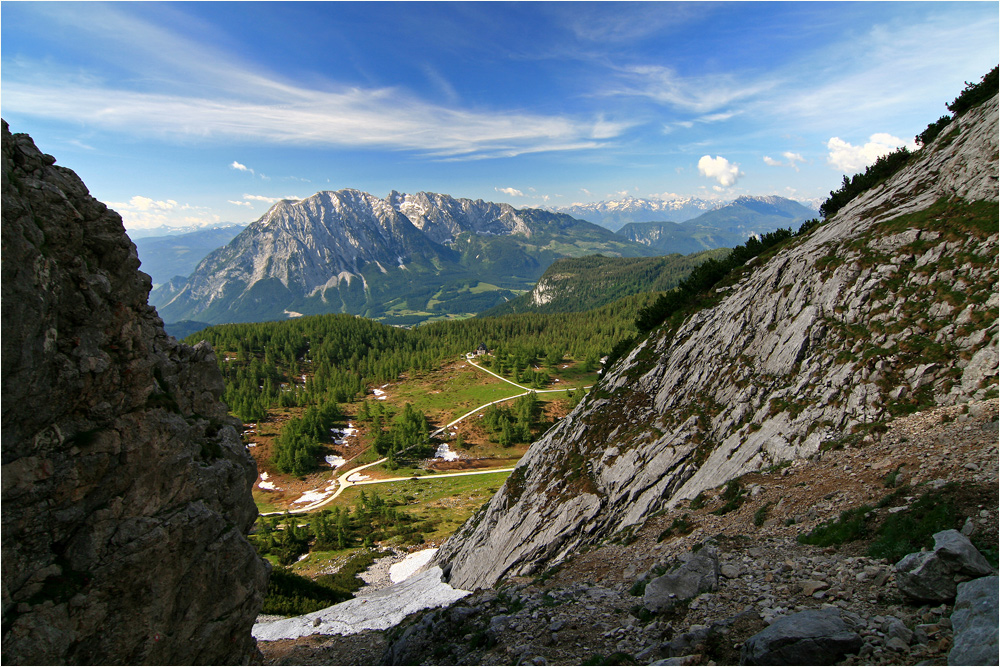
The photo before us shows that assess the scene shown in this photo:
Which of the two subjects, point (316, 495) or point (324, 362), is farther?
point (324, 362)

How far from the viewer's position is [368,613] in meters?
35.1

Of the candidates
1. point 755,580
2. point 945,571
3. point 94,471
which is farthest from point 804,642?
point 94,471

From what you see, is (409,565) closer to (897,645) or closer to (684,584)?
(684,584)

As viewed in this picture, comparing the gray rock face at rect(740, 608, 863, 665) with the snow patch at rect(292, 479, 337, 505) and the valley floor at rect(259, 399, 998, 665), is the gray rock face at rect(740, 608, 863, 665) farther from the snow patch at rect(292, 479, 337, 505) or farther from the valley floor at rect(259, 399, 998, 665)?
the snow patch at rect(292, 479, 337, 505)

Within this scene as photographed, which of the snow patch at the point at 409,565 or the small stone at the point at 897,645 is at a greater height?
the small stone at the point at 897,645

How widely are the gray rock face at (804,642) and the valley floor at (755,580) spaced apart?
30 centimetres

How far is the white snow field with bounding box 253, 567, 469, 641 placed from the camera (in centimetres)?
3241

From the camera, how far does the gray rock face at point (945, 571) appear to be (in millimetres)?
9000

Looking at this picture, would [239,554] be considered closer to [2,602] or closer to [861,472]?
A: [2,602]

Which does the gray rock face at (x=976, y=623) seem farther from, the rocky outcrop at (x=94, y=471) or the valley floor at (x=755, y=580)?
the rocky outcrop at (x=94, y=471)

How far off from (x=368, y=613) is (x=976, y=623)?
38.2 metres

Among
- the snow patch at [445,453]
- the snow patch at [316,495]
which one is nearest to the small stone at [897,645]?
the snow patch at [316,495]

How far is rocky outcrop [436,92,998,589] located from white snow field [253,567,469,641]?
2774 mm

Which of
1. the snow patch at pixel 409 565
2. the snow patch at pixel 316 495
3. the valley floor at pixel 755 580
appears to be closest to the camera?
the valley floor at pixel 755 580
